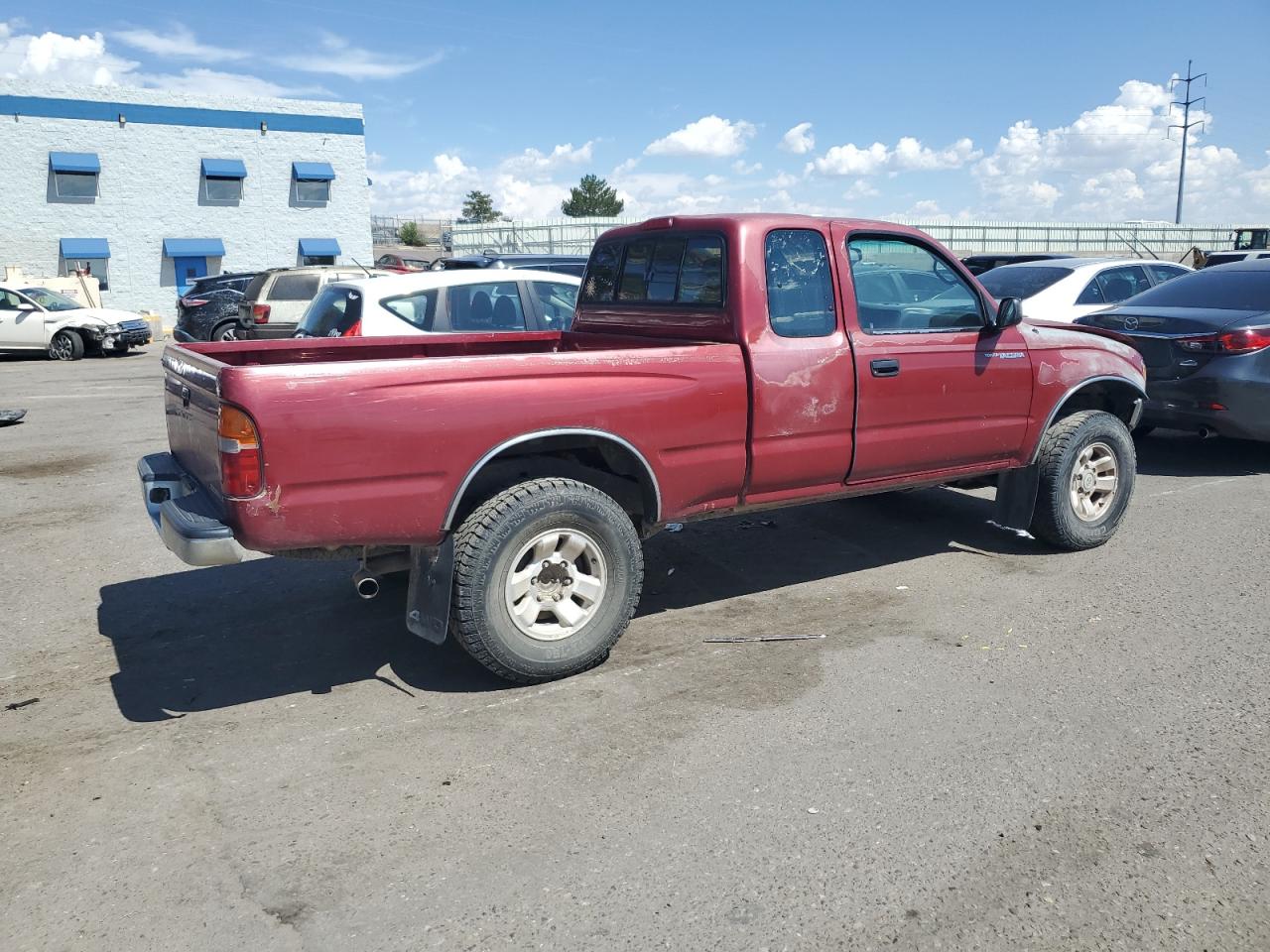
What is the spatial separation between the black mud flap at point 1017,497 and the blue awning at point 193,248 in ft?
102

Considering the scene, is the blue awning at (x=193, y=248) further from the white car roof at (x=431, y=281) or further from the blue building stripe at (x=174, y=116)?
the white car roof at (x=431, y=281)

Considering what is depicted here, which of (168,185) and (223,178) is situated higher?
(223,178)

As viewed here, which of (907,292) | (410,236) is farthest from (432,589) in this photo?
(410,236)

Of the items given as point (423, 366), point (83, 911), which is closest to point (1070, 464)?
point (423, 366)

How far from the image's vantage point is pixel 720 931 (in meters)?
2.86

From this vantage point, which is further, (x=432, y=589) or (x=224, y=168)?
(x=224, y=168)

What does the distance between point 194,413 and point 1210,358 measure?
24.4 ft

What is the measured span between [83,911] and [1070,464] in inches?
211

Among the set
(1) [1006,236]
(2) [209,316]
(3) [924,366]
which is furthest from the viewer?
(1) [1006,236]

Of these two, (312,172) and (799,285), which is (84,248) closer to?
(312,172)

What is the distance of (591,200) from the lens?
89.5 metres

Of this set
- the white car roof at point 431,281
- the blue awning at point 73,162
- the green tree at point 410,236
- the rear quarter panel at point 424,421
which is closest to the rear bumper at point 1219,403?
the white car roof at point 431,281

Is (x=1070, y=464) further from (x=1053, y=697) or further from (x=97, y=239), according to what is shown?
(x=97, y=239)

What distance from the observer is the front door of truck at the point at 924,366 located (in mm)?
5305
